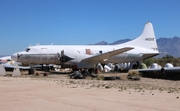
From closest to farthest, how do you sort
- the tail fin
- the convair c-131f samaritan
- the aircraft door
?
the convair c-131f samaritan
the aircraft door
the tail fin

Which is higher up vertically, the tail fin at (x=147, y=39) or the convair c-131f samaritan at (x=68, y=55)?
the tail fin at (x=147, y=39)

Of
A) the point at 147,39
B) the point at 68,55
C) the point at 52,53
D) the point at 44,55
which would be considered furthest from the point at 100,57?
the point at 147,39

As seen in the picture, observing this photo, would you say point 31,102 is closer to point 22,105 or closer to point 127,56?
point 22,105

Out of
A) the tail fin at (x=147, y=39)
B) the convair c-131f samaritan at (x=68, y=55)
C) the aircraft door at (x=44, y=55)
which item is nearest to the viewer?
the convair c-131f samaritan at (x=68, y=55)

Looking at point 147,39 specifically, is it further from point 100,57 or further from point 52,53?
point 52,53

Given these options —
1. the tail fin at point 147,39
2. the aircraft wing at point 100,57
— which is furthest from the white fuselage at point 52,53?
the tail fin at point 147,39

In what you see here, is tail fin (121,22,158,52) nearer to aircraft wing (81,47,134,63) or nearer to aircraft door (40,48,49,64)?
aircraft wing (81,47,134,63)

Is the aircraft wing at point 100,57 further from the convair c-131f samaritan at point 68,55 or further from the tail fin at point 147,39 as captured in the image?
the tail fin at point 147,39

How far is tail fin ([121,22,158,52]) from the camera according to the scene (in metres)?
36.4

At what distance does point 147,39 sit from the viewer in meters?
36.8

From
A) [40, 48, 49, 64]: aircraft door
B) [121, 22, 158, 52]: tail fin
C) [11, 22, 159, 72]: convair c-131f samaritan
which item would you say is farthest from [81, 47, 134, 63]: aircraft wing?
[121, 22, 158, 52]: tail fin

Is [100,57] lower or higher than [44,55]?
lower

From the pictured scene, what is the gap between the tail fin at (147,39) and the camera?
119ft

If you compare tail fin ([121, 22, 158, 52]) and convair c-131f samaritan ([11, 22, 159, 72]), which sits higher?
tail fin ([121, 22, 158, 52])
